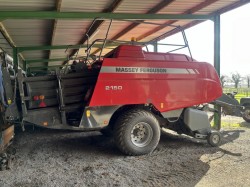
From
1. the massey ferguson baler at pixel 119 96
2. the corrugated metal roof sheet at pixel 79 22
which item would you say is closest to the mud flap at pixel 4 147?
the massey ferguson baler at pixel 119 96

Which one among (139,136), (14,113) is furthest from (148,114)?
(14,113)

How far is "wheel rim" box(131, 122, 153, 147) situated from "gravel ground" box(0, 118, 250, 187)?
0.33 meters

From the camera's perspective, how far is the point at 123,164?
5457mm

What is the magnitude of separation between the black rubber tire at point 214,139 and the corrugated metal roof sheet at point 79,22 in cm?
370

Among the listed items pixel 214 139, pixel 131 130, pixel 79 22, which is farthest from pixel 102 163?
pixel 79 22

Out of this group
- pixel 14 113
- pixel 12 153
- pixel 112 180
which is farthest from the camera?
pixel 12 153

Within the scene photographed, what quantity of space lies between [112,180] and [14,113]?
7.76 ft

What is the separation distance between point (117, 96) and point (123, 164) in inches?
54.2

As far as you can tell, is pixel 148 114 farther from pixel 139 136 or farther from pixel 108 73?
pixel 108 73

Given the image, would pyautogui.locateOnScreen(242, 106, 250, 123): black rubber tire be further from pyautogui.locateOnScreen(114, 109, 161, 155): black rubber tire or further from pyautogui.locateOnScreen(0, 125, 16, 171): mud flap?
pyautogui.locateOnScreen(0, 125, 16, 171): mud flap

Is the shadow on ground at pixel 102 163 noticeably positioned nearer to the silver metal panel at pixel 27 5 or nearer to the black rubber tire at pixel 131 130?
the black rubber tire at pixel 131 130

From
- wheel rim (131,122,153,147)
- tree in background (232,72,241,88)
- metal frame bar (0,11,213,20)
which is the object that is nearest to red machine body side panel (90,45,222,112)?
wheel rim (131,122,153,147)

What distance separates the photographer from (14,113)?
18.2ft

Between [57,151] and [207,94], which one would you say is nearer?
[57,151]
